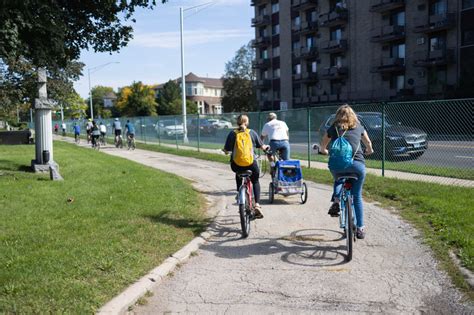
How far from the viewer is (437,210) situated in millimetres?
7703

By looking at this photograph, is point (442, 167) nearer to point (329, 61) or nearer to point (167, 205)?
point (167, 205)

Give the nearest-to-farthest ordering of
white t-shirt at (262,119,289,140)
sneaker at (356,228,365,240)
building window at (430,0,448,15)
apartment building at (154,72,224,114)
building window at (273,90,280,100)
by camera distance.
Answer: sneaker at (356,228,365,240) < white t-shirt at (262,119,289,140) < building window at (430,0,448,15) < building window at (273,90,280,100) < apartment building at (154,72,224,114)

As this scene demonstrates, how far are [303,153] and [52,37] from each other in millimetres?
11898

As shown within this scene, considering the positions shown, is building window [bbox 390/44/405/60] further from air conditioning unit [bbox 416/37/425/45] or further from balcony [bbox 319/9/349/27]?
balcony [bbox 319/9/349/27]

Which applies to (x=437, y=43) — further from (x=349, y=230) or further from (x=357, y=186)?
(x=349, y=230)

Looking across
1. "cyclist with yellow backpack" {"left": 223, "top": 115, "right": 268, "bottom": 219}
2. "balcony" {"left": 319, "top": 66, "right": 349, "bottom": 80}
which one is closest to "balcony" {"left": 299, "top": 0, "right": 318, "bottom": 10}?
"balcony" {"left": 319, "top": 66, "right": 349, "bottom": 80}

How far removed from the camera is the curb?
418 centimetres

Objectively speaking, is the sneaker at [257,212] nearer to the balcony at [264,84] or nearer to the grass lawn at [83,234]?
the grass lawn at [83,234]

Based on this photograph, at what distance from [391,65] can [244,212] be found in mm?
39657

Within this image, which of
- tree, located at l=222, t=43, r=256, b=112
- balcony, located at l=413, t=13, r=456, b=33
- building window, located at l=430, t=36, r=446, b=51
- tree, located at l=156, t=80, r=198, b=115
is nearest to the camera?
balcony, located at l=413, t=13, r=456, b=33

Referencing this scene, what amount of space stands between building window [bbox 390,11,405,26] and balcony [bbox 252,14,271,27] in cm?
2287

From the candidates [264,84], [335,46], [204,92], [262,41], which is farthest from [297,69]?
[204,92]

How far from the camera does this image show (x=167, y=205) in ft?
28.2

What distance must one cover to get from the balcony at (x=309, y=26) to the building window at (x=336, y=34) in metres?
2.46
